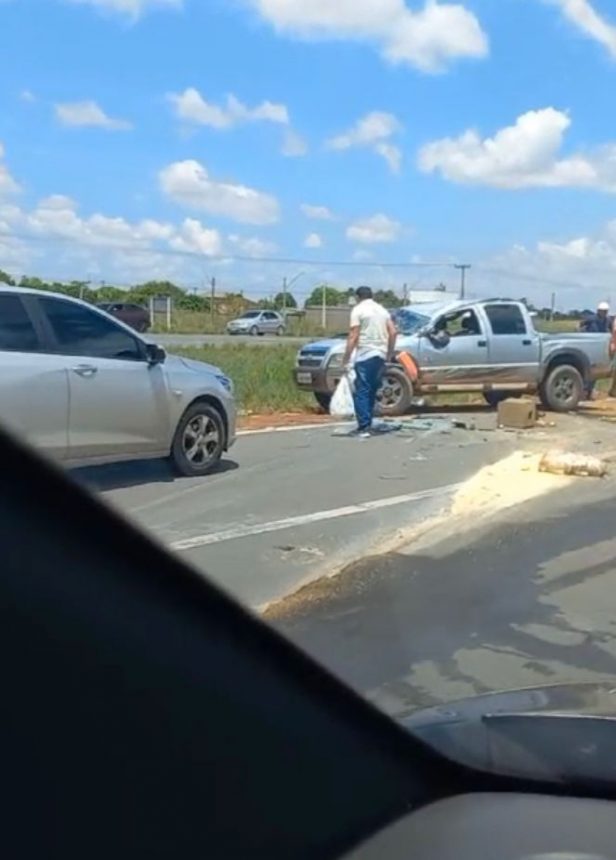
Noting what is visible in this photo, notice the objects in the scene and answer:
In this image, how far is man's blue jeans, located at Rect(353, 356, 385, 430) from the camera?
1528 cm

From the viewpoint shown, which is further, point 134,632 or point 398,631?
point 398,631

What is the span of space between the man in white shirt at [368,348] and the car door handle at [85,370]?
589 centimetres

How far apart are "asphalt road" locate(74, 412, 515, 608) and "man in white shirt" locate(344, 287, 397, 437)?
1.77ft

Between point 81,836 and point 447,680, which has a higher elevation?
point 81,836

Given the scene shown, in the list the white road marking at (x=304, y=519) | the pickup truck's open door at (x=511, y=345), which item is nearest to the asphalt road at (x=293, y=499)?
the white road marking at (x=304, y=519)

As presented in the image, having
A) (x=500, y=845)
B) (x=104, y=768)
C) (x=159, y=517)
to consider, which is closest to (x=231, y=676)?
(x=104, y=768)

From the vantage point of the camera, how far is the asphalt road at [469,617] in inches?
214

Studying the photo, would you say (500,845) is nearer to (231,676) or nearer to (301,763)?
(301,763)

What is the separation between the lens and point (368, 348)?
15.4 m

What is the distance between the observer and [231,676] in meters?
2.02

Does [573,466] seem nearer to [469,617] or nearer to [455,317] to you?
[469,617]

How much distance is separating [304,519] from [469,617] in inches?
120

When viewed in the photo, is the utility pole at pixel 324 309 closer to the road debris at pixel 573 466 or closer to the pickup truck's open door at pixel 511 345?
the pickup truck's open door at pixel 511 345

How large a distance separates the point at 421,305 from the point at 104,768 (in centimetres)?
1892
